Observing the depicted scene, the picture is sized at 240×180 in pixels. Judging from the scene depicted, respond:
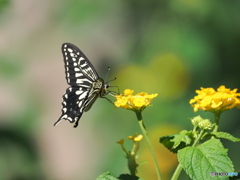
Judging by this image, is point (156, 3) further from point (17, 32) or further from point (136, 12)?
point (17, 32)

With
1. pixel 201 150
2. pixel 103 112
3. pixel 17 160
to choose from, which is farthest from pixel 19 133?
pixel 201 150

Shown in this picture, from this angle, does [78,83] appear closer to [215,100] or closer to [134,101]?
[134,101]

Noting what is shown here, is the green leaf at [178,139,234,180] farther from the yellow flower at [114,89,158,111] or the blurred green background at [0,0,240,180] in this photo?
the blurred green background at [0,0,240,180]

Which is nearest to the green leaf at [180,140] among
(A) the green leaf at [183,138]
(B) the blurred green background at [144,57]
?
(A) the green leaf at [183,138]

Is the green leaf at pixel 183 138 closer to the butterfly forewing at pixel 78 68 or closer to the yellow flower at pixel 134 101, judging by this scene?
the yellow flower at pixel 134 101

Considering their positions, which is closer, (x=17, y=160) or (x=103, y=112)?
(x=17, y=160)

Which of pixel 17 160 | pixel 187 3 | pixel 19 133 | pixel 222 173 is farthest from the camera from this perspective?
pixel 187 3
